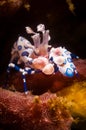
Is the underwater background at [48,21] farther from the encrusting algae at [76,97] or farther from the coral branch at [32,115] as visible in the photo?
the coral branch at [32,115]

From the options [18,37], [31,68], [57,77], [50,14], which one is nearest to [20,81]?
[31,68]

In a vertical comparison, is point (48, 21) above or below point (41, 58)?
above

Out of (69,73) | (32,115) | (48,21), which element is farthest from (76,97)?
(48,21)

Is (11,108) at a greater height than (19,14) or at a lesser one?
lesser

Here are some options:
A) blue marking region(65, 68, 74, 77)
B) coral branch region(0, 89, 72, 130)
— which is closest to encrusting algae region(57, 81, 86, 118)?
blue marking region(65, 68, 74, 77)

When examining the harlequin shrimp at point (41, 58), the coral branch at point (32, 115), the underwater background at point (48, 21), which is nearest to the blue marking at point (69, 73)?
the harlequin shrimp at point (41, 58)

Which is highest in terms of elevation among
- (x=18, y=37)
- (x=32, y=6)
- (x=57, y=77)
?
(x=32, y=6)

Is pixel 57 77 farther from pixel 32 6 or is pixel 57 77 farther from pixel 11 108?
pixel 32 6

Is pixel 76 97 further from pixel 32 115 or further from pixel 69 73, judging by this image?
pixel 32 115
